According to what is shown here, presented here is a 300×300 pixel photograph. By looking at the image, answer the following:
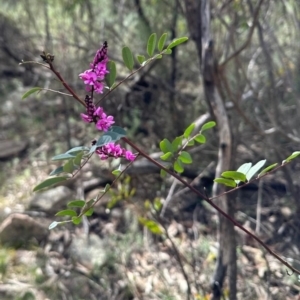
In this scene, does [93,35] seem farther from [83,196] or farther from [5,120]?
[83,196]

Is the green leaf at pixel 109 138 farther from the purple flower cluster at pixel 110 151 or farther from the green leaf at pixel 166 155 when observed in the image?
the green leaf at pixel 166 155

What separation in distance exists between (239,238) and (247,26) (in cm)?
130

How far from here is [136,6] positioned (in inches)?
168

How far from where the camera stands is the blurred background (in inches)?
109

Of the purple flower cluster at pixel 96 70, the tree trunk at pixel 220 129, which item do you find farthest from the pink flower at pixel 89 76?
the tree trunk at pixel 220 129

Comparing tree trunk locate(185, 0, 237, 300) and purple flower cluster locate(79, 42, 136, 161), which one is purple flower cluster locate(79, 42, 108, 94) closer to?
purple flower cluster locate(79, 42, 136, 161)

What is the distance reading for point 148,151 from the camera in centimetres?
398

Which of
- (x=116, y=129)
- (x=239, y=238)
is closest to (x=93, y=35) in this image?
(x=239, y=238)

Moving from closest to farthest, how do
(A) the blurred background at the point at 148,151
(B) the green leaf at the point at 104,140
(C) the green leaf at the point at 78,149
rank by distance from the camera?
1. (B) the green leaf at the point at 104,140
2. (C) the green leaf at the point at 78,149
3. (A) the blurred background at the point at 148,151

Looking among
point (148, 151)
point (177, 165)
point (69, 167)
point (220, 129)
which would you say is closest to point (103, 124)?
point (69, 167)

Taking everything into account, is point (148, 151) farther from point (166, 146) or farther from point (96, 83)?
point (96, 83)

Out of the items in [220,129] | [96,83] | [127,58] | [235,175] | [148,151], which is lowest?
[235,175]

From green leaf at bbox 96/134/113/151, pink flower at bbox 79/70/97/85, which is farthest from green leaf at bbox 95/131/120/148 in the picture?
pink flower at bbox 79/70/97/85

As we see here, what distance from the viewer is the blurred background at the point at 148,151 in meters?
2.78
